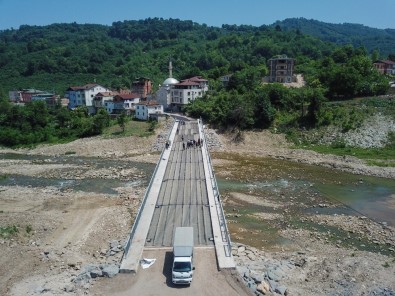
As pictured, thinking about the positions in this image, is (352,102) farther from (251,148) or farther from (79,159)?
(79,159)

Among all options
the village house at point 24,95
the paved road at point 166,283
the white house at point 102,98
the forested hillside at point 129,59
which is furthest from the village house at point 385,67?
the paved road at point 166,283

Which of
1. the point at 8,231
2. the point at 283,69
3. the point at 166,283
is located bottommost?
the point at 8,231

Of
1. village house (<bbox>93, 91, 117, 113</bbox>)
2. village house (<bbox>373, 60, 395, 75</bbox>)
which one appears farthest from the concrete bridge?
village house (<bbox>373, 60, 395, 75</bbox>)

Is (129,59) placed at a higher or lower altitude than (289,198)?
higher

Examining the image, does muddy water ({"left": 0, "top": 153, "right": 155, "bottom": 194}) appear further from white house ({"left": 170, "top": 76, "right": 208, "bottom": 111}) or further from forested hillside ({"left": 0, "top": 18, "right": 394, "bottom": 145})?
white house ({"left": 170, "top": 76, "right": 208, "bottom": 111})

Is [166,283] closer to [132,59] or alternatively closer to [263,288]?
[263,288]

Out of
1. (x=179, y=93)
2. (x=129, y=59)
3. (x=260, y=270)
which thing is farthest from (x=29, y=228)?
(x=129, y=59)

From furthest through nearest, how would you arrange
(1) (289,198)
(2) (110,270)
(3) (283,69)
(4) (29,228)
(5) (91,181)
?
(3) (283,69)
(5) (91,181)
(1) (289,198)
(4) (29,228)
(2) (110,270)

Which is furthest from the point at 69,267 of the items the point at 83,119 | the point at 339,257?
the point at 83,119

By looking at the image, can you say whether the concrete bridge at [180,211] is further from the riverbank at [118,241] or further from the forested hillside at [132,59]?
the forested hillside at [132,59]
